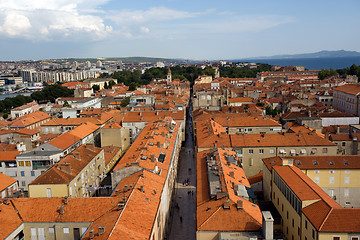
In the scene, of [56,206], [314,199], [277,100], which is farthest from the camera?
[277,100]

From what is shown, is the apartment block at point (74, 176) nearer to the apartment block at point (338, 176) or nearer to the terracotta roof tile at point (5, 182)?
the terracotta roof tile at point (5, 182)

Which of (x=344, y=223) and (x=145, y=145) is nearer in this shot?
(x=344, y=223)

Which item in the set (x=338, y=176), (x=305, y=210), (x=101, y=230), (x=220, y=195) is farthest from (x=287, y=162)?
(x=101, y=230)

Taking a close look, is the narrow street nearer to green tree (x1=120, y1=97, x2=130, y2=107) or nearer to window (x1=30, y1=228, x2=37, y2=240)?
window (x1=30, y1=228, x2=37, y2=240)

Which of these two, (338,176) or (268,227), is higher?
(268,227)

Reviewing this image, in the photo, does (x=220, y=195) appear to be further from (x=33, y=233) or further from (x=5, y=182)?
(x=5, y=182)

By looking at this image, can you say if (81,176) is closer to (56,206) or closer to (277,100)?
(56,206)

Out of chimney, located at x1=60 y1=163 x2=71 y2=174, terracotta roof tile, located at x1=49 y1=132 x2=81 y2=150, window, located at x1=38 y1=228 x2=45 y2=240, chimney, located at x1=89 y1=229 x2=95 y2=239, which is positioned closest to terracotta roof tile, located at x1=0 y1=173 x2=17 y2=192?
chimney, located at x1=60 y1=163 x2=71 y2=174

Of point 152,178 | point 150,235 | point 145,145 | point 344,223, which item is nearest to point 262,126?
point 145,145

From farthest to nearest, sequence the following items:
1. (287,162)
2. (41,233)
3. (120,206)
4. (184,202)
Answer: (184,202) < (287,162) < (41,233) < (120,206)
